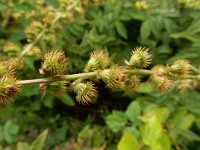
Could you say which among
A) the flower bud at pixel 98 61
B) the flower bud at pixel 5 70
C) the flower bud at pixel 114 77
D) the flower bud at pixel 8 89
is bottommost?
the flower bud at pixel 8 89

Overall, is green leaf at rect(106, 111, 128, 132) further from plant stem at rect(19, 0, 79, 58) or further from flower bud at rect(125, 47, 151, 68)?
flower bud at rect(125, 47, 151, 68)

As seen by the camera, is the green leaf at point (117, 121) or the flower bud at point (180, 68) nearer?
the flower bud at point (180, 68)

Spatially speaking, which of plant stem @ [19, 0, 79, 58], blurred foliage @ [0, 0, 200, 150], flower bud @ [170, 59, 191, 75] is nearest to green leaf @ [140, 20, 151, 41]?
blurred foliage @ [0, 0, 200, 150]

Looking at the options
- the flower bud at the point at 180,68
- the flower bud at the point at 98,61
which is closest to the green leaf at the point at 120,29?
the flower bud at the point at 180,68

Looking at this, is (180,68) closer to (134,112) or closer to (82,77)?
(82,77)

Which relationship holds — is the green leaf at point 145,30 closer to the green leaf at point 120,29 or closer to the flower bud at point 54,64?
the green leaf at point 120,29

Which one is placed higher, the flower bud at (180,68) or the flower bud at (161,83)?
the flower bud at (180,68)

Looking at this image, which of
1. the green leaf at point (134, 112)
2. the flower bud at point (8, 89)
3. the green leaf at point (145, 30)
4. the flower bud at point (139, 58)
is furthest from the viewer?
the green leaf at point (145, 30)
